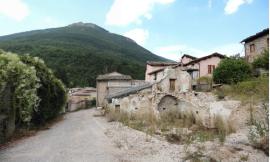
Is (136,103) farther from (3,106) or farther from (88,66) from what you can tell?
(88,66)

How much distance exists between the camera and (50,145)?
1280 cm

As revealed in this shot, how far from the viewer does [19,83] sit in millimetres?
16141

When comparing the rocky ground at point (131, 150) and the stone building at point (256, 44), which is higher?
the stone building at point (256, 44)

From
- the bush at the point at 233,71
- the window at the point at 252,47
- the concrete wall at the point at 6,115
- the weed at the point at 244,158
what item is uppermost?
the window at the point at 252,47

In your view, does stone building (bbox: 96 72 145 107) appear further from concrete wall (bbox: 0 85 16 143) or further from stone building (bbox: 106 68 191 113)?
concrete wall (bbox: 0 85 16 143)

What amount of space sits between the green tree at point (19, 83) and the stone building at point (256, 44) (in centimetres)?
2532

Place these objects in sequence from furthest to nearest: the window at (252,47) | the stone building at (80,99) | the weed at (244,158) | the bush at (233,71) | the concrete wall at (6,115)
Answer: the stone building at (80,99), the window at (252,47), the bush at (233,71), the concrete wall at (6,115), the weed at (244,158)

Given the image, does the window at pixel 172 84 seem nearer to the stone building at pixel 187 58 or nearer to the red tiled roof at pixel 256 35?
the red tiled roof at pixel 256 35

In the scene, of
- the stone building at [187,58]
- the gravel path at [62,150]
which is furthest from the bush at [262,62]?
the gravel path at [62,150]

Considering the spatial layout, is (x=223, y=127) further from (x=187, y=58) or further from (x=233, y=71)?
(x=187, y=58)

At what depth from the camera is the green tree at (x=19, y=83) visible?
15391 millimetres

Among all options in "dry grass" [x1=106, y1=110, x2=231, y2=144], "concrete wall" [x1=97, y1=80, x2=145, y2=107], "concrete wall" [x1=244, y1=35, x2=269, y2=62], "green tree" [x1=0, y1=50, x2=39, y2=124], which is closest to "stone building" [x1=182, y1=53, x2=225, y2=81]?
"concrete wall" [x1=244, y1=35, x2=269, y2=62]

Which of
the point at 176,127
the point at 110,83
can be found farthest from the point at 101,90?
the point at 176,127

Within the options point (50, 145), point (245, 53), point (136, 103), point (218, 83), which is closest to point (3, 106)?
point (50, 145)
